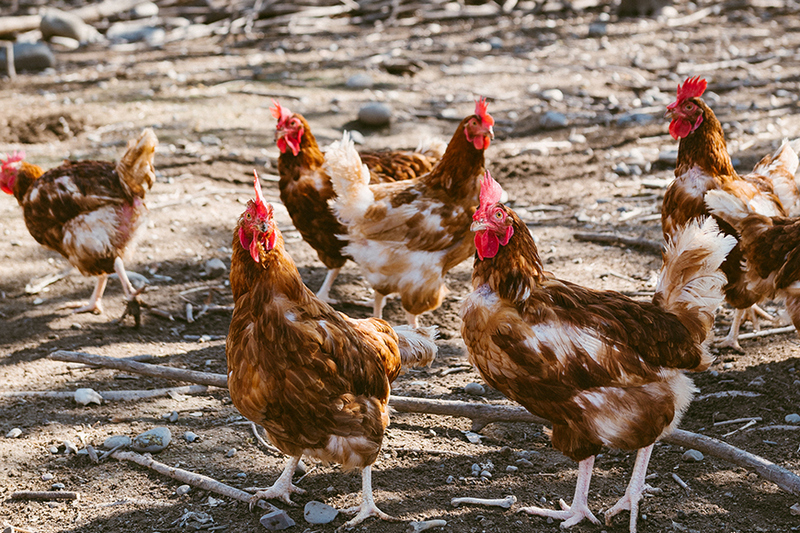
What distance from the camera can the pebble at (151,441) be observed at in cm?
345

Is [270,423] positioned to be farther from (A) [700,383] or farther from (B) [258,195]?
(A) [700,383]

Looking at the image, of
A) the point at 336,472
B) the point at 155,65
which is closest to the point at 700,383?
the point at 336,472

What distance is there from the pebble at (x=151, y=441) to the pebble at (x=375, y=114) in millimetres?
5542

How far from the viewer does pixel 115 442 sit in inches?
137

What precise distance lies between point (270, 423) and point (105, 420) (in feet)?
4.54

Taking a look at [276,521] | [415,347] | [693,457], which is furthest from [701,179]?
[276,521]

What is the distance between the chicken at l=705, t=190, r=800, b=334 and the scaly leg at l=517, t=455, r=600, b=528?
1494 millimetres

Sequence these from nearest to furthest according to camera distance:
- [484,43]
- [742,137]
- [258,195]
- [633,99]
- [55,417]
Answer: [258,195] < [55,417] < [742,137] < [633,99] < [484,43]

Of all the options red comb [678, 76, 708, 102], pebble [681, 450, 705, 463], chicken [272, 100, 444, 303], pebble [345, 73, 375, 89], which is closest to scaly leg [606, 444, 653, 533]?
pebble [681, 450, 705, 463]

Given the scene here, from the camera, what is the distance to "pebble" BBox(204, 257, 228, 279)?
5.51 m

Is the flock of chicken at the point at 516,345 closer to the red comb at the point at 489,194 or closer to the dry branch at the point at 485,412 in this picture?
the red comb at the point at 489,194

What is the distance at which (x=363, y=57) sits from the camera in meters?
11.4

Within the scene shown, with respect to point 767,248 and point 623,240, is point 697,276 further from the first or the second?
point 623,240

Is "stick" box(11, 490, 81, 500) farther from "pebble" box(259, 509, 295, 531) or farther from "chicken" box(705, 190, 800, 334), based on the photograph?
"chicken" box(705, 190, 800, 334)
